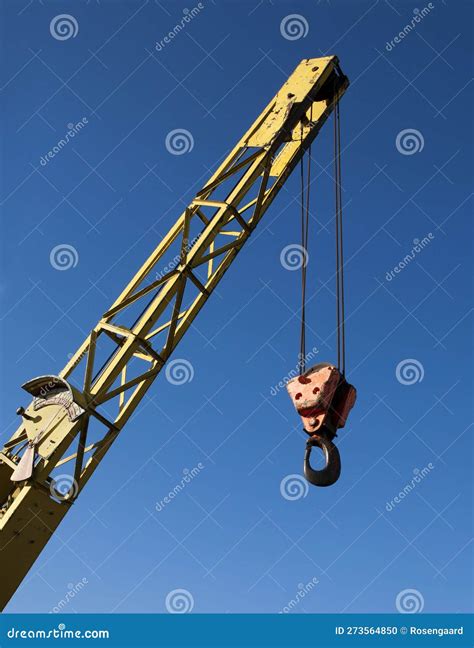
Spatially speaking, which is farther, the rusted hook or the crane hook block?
the crane hook block

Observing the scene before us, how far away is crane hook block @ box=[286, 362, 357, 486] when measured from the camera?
10.8 metres

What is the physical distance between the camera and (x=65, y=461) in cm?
1084

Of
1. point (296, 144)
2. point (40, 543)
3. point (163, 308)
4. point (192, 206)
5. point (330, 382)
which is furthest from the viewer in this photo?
point (296, 144)

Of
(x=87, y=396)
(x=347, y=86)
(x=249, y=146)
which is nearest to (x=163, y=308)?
(x=87, y=396)

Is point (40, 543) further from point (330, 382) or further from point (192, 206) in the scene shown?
point (192, 206)

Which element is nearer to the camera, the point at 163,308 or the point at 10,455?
the point at 10,455

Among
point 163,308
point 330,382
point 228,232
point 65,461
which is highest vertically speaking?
→ point 228,232

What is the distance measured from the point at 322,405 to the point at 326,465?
891 millimetres

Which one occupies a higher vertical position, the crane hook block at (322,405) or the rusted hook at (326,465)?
the crane hook block at (322,405)

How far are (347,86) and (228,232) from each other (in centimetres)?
406

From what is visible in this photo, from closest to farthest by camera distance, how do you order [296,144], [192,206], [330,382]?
[330,382]
[192,206]
[296,144]

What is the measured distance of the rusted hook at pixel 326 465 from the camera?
35.0ft

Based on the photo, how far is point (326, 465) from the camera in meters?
10.7

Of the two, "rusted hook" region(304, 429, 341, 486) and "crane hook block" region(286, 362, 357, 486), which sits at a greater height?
"crane hook block" region(286, 362, 357, 486)
